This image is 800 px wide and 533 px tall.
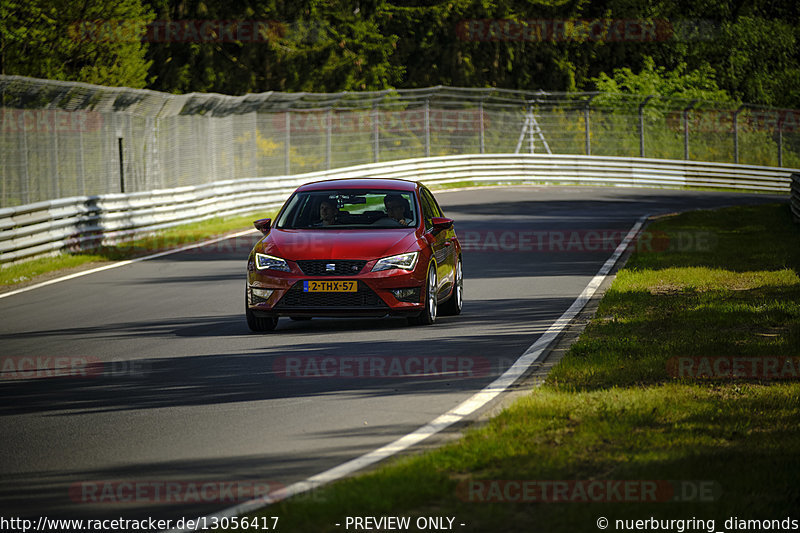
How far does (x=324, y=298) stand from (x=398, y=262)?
0.83 meters

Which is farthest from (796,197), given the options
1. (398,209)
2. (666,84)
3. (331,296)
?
(666,84)

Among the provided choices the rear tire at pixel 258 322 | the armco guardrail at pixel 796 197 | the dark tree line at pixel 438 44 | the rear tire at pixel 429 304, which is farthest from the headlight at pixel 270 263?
the dark tree line at pixel 438 44

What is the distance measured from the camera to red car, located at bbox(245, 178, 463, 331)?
12.3 m

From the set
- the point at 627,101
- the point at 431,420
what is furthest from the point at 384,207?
the point at 627,101

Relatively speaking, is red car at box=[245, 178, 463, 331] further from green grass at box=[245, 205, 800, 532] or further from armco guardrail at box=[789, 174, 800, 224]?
armco guardrail at box=[789, 174, 800, 224]

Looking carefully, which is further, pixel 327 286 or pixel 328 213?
pixel 328 213

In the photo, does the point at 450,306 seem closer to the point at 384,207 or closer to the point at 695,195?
the point at 384,207

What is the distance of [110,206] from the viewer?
23.1m

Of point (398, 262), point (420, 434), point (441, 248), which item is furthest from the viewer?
point (441, 248)

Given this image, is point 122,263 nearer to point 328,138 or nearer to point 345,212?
point 345,212

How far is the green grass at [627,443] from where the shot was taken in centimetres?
571

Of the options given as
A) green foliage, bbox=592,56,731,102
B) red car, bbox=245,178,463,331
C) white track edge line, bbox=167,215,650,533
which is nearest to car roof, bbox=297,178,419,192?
red car, bbox=245,178,463,331

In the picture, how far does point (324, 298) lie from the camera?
40.2 feet

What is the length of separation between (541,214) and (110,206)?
447 inches
